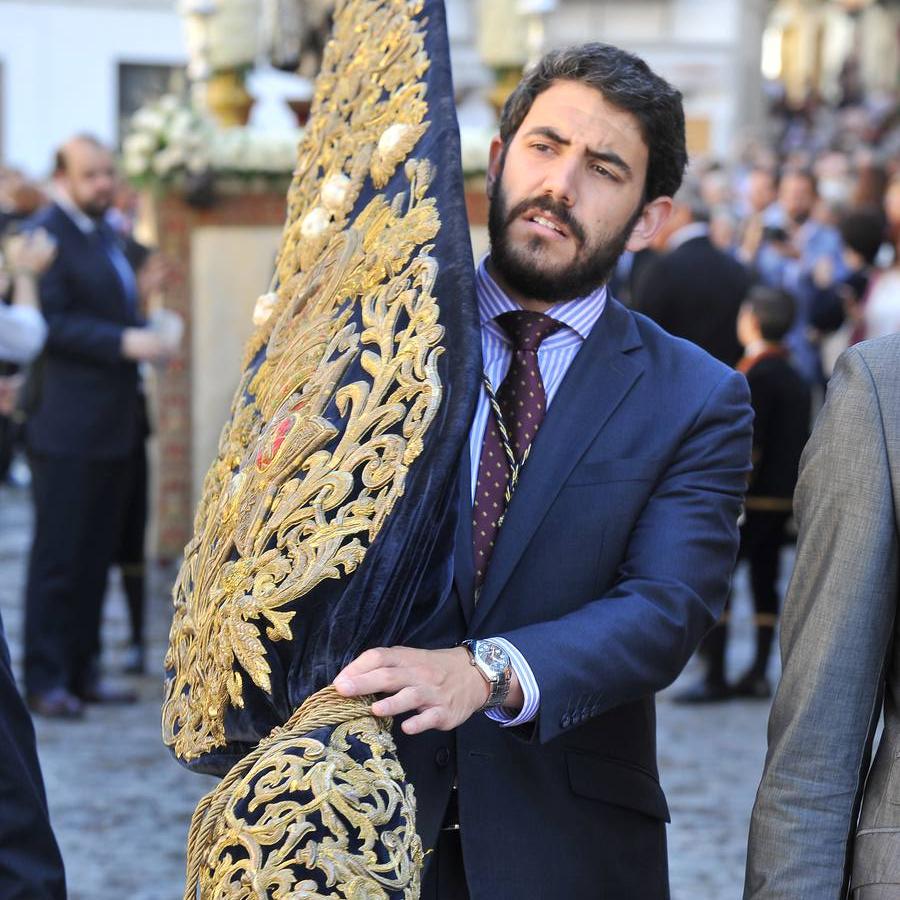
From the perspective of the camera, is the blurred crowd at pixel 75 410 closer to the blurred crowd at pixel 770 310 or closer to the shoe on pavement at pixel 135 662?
the shoe on pavement at pixel 135 662

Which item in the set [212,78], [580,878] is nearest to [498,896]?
[580,878]

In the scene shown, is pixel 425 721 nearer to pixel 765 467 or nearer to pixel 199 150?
pixel 765 467

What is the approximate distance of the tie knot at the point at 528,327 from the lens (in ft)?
8.32

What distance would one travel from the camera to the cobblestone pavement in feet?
15.8

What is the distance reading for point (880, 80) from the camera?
53188 mm

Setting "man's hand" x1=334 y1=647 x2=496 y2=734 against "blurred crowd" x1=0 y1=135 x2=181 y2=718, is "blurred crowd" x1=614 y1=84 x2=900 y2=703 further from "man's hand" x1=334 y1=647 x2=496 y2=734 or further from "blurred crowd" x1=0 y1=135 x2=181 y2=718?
"man's hand" x1=334 y1=647 x2=496 y2=734

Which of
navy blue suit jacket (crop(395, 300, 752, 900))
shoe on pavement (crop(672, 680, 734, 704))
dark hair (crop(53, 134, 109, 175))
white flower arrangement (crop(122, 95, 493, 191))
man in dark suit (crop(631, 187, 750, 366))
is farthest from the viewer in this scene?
white flower arrangement (crop(122, 95, 493, 191))

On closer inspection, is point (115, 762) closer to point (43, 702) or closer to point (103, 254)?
point (43, 702)

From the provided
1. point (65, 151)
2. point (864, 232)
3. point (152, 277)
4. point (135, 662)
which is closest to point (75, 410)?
point (152, 277)

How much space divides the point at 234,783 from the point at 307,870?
15cm

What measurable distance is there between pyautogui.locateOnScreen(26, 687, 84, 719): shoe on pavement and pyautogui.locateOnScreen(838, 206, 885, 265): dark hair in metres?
4.13

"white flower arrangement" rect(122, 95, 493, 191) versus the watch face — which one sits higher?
"white flower arrangement" rect(122, 95, 493, 191)

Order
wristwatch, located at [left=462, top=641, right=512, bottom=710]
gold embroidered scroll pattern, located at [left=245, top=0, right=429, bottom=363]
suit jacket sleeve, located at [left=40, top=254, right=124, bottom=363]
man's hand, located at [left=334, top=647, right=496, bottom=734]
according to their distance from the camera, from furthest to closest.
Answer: suit jacket sleeve, located at [left=40, top=254, right=124, bottom=363]
gold embroidered scroll pattern, located at [left=245, top=0, right=429, bottom=363]
wristwatch, located at [left=462, top=641, right=512, bottom=710]
man's hand, located at [left=334, top=647, right=496, bottom=734]

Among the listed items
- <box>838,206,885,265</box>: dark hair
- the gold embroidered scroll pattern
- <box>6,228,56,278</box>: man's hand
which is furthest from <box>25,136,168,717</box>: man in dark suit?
the gold embroidered scroll pattern
